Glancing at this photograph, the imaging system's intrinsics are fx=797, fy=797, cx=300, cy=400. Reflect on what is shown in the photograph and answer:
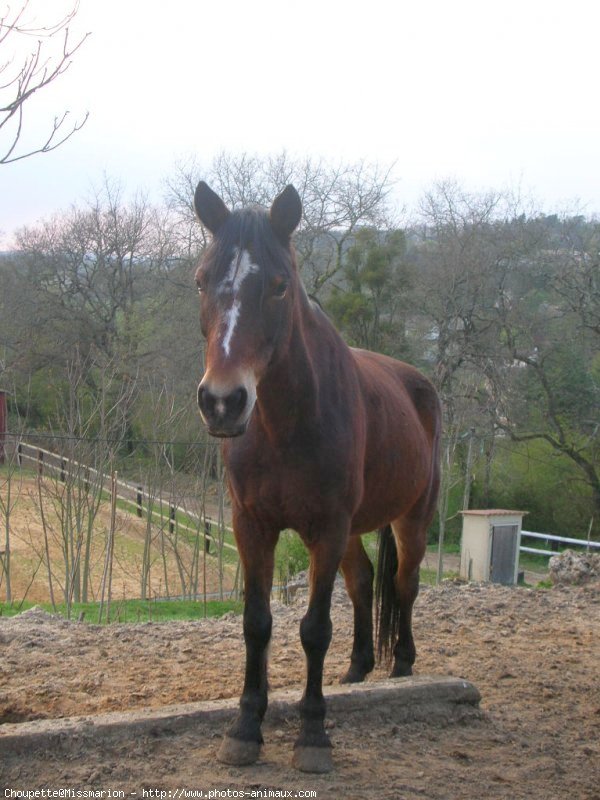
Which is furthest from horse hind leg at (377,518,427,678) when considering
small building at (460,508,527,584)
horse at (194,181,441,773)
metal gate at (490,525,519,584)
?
metal gate at (490,525,519,584)

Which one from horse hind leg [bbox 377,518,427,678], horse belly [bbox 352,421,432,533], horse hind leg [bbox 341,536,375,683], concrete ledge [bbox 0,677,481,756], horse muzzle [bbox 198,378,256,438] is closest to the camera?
horse muzzle [bbox 198,378,256,438]

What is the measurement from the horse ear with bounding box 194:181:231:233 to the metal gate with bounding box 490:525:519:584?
483 inches

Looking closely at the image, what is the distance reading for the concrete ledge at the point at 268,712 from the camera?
3090 mm

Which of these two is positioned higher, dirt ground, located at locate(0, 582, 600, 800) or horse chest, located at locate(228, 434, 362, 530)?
horse chest, located at locate(228, 434, 362, 530)

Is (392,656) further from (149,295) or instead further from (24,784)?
(149,295)

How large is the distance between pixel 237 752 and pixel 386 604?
1.80 meters

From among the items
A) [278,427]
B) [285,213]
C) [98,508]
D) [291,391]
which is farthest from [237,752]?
[98,508]

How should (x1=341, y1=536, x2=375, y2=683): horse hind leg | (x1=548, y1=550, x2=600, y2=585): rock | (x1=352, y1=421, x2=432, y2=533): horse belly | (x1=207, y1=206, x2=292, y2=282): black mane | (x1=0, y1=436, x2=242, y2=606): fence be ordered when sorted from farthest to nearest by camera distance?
1. (x1=0, y1=436, x2=242, y2=606): fence
2. (x1=548, y1=550, x2=600, y2=585): rock
3. (x1=341, y1=536, x2=375, y2=683): horse hind leg
4. (x1=352, y1=421, x2=432, y2=533): horse belly
5. (x1=207, y1=206, x2=292, y2=282): black mane

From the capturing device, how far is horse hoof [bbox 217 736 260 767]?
123 inches

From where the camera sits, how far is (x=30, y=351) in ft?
84.2

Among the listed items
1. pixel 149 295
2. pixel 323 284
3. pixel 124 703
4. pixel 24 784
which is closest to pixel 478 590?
pixel 124 703

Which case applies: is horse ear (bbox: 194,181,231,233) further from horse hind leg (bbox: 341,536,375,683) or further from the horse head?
horse hind leg (bbox: 341,536,375,683)

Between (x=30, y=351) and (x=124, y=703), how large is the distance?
76.9ft

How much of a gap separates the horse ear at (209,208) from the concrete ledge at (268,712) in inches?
79.2
